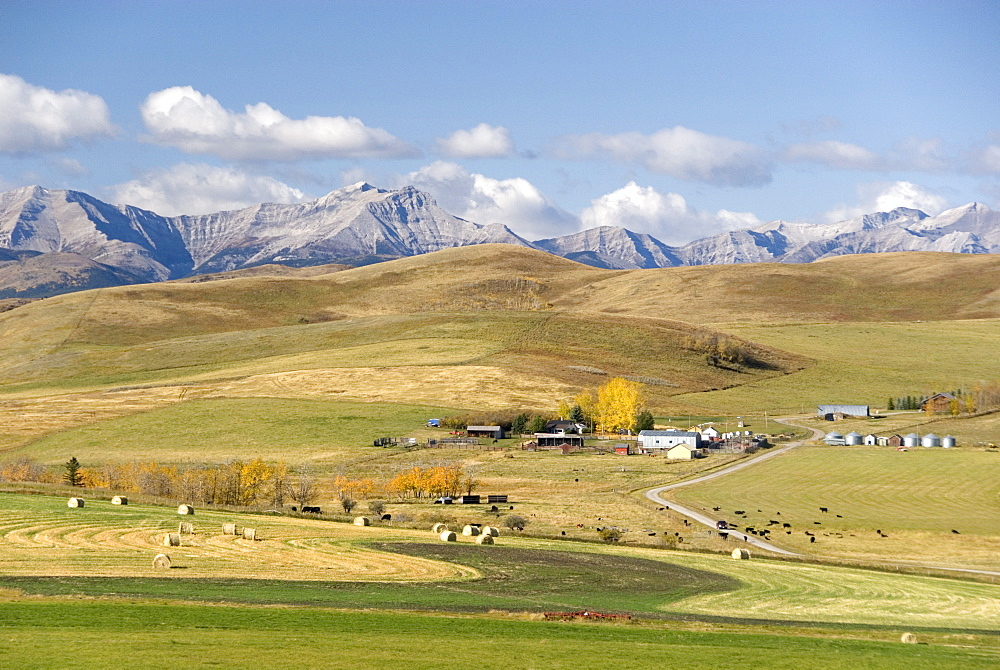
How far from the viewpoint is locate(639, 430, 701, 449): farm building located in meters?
132

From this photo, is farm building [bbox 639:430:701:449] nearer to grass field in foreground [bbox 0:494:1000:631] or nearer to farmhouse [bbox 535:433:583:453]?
farmhouse [bbox 535:433:583:453]

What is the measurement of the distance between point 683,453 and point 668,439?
23.1 feet

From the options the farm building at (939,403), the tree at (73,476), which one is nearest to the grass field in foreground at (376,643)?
the tree at (73,476)

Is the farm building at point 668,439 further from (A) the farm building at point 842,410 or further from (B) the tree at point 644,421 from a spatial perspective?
(A) the farm building at point 842,410

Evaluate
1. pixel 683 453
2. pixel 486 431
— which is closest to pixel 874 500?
pixel 683 453

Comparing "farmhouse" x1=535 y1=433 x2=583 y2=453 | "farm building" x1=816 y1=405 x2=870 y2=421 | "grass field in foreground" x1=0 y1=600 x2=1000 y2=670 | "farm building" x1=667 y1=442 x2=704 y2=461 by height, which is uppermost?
"farm building" x1=816 y1=405 x2=870 y2=421

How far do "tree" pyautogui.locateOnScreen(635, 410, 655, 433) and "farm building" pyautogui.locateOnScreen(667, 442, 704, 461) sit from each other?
18.9m

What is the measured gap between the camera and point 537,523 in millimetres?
80250

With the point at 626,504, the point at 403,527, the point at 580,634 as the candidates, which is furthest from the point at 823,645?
the point at 626,504

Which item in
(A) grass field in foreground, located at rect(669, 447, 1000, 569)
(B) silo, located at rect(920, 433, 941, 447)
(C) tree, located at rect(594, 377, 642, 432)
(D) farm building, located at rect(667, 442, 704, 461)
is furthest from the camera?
(C) tree, located at rect(594, 377, 642, 432)

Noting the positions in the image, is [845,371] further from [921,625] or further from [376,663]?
[376,663]

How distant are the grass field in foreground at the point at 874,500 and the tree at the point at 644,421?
2629 cm

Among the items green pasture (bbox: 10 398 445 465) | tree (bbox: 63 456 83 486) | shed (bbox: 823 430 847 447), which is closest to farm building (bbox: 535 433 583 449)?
green pasture (bbox: 10 398 445 465)

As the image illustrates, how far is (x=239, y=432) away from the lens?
132 m
